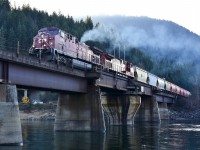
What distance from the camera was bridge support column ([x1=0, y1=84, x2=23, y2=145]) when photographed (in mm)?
35375

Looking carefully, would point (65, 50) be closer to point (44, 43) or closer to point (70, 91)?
point (44, 43)

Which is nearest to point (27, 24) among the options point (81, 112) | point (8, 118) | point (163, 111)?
point (163, 111)

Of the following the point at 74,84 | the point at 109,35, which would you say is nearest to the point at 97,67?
the point at 74,84

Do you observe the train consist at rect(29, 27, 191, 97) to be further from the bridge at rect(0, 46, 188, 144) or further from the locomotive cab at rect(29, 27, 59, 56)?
the bridge at rect(0, 46, 188, 144)

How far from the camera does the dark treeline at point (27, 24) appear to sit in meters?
148

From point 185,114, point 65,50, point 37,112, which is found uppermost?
point 65,50

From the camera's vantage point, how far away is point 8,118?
3569cm

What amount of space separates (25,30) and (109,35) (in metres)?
33.3

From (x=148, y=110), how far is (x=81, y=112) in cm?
5102

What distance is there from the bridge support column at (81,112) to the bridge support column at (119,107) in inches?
871

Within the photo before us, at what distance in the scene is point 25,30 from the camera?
153m

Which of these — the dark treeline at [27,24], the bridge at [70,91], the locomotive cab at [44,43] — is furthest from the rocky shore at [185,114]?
the locomotive cab at [44,43]

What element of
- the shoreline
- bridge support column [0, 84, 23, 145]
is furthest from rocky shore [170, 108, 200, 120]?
bridge support column [0, 84, 23, 145]

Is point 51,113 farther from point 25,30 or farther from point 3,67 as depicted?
point 3,67
